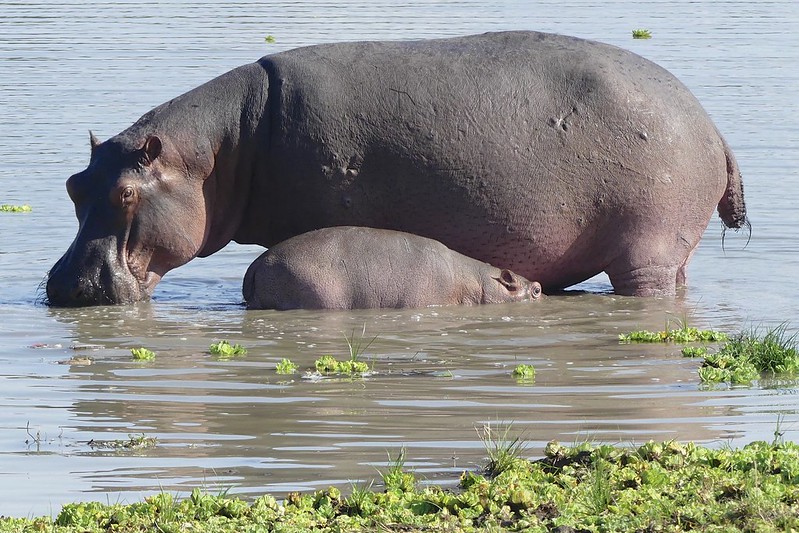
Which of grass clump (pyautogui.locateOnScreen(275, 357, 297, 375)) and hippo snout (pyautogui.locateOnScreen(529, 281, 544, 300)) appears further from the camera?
hippo snout (pyautogui.locateOnScreen(529, 281, 544, 300))

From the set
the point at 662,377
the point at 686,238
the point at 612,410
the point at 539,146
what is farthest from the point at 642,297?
the point at 612,410

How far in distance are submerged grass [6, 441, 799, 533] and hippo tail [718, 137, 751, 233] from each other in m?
4.80

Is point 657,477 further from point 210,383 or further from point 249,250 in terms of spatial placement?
point 249,250

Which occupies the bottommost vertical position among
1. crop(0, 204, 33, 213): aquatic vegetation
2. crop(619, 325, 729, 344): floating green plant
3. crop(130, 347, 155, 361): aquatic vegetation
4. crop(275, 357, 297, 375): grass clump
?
crop(619, 325, 729, 344): floating green plant

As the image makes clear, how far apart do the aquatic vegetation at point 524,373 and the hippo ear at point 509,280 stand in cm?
216

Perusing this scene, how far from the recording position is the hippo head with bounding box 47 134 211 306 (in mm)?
9398

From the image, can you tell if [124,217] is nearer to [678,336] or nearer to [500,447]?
[678,336]

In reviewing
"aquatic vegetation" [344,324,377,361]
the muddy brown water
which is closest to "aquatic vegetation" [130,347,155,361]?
the muddy brown water

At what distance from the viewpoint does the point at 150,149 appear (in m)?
9.32

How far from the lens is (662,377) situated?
23.5 ft

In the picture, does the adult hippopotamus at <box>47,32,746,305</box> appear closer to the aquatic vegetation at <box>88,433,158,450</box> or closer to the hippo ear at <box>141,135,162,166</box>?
the hippo ear at <box>141,135,162,166</box>

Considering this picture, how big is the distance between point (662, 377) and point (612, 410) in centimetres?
78

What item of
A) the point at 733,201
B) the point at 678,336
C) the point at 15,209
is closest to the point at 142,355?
the point at 678,336

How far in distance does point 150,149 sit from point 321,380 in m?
2.75
